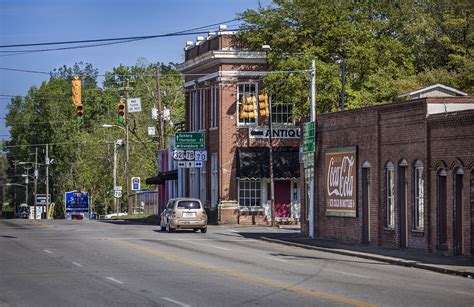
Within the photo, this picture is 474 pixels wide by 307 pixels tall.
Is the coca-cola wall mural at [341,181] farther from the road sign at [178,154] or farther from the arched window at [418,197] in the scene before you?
the road sign at [178,154]

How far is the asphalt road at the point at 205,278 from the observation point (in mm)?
18984

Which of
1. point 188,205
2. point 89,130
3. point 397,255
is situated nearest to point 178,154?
point 188,205

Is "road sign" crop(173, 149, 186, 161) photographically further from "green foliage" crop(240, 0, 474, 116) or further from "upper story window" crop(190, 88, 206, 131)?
"green foliage" crop(240, 0, 474, 116)

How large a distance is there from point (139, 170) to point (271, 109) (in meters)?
42.6

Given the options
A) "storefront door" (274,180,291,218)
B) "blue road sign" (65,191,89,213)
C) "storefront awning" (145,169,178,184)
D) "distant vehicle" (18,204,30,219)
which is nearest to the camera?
"storefront door" (274,180,291,218)

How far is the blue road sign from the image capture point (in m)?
95.3

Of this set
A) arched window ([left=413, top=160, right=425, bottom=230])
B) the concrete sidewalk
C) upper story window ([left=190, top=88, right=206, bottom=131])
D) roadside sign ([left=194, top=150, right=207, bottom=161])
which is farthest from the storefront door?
arched window ([left=413, top=160, right=425, bottom=230])

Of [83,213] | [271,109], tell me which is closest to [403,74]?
[271,109]

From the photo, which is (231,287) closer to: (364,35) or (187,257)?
(187,257)

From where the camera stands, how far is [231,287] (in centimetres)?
2131

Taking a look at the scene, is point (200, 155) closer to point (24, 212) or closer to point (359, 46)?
point (359, 46)

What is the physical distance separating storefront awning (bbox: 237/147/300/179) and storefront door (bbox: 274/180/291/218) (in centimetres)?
127

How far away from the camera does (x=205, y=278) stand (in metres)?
23.5

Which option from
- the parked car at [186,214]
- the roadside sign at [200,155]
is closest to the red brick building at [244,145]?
the roadside sign at [200,155]
